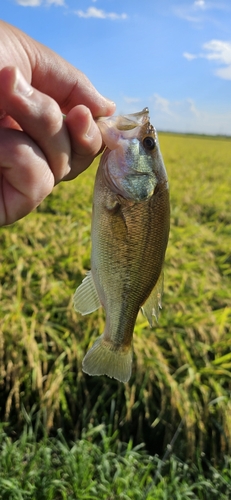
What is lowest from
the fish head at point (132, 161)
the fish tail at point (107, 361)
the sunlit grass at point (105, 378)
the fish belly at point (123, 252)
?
the sunlit grass at point (105, 378)

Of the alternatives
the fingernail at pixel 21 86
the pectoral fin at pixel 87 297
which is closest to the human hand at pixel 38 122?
the fingernail at pixel 21 86

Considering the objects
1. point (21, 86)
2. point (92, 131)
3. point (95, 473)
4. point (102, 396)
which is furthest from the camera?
point (102, 396)

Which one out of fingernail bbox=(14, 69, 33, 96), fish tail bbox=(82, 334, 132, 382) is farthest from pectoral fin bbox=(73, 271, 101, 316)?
fingernail bbox=(14, 69, 33, 96)

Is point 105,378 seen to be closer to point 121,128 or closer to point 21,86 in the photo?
point 121,128

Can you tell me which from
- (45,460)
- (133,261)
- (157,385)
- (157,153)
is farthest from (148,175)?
(157,385)

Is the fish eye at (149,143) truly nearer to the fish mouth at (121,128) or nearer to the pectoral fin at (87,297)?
the fish mouth at (121,128)

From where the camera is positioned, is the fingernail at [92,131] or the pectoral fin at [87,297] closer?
the fingernail at [92,131]

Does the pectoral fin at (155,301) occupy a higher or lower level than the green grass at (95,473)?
higher

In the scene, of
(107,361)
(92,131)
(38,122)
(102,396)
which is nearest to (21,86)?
(38,122)
